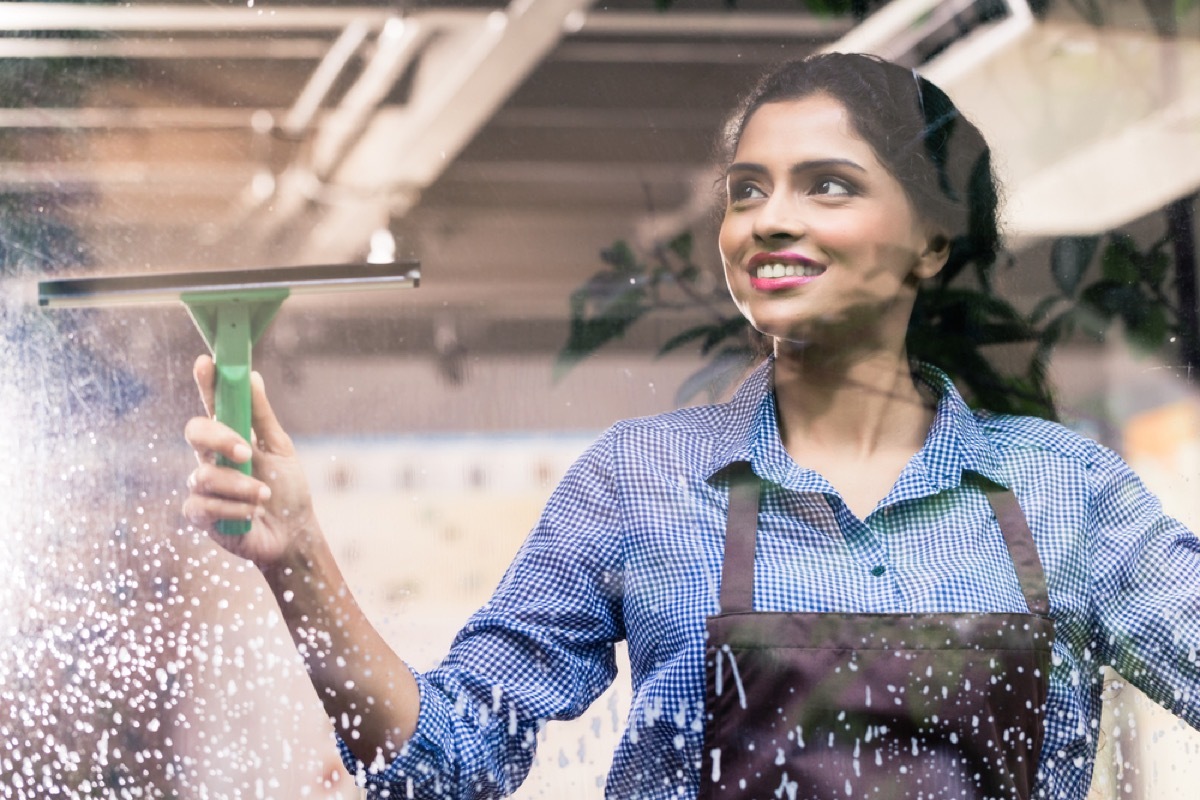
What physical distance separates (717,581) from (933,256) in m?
0.30

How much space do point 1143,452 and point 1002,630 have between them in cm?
22

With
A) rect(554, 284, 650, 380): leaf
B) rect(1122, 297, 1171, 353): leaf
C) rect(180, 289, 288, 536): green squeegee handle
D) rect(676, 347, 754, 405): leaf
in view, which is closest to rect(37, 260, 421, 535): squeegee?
rect(180, 289, 288, 536): green squeegee handle

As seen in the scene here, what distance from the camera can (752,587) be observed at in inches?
35.7

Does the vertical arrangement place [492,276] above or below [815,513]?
above

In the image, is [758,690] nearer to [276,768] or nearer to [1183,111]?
[276,768]

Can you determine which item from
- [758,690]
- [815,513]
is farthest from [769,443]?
[758,690]

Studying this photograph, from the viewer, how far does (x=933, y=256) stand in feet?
3.15

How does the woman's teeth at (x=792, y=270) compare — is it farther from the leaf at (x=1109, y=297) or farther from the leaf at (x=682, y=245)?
the leaf at (x=1109, y=297)

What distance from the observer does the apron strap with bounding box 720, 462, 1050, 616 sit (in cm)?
91

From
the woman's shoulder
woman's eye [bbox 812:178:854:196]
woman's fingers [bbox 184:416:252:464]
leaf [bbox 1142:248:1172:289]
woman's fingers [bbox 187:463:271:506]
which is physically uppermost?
woman's eye [bbox 812:178:854:196]

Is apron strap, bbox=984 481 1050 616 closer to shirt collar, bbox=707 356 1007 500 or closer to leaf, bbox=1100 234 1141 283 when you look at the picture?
shirt collar, bbox=707 356 1007 500

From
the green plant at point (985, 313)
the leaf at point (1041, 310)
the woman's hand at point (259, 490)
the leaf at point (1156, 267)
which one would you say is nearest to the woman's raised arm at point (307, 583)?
the woman's hand at point (259, 490)

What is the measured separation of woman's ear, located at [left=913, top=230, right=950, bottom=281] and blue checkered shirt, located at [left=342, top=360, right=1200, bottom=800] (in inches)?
4.9

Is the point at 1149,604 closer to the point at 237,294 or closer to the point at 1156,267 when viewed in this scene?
the point at 1156,267
